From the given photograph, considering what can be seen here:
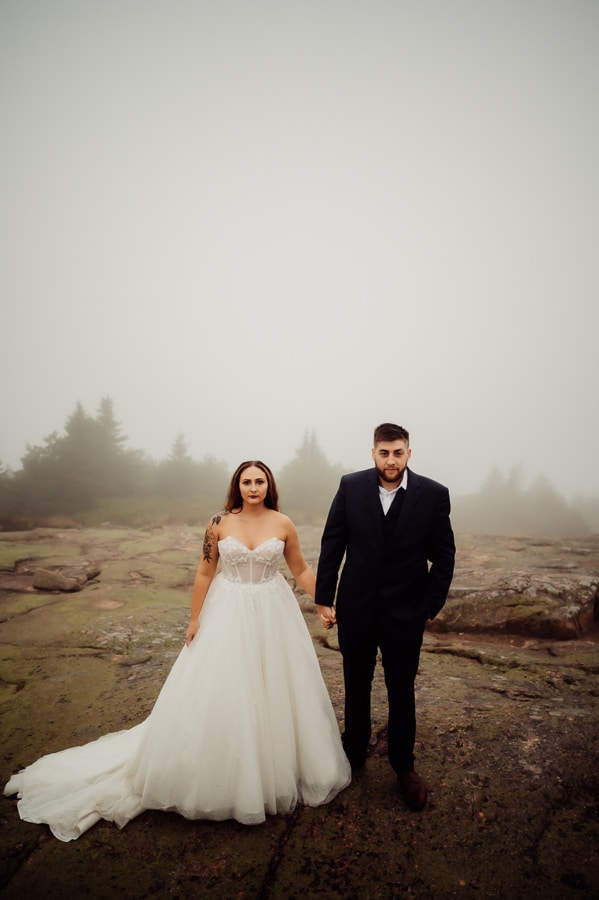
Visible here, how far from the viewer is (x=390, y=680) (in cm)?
321

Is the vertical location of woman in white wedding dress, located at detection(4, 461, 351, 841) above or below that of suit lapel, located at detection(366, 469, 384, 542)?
below

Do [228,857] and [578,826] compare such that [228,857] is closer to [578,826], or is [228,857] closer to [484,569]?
[578,826]

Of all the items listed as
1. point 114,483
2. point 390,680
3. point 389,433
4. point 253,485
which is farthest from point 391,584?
point 114,483

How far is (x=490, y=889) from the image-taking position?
232cm

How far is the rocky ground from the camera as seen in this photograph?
2.41m

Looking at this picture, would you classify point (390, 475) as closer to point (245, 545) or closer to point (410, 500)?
point (410, 500)

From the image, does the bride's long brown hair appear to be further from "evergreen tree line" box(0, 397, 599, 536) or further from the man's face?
"evergreen tree line" box(0, 397, 599, 536)

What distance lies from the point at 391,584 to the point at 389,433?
3.93ft

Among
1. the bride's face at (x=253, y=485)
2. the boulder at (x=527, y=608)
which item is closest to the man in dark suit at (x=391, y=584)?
the bride's face at (x=253, y=485)

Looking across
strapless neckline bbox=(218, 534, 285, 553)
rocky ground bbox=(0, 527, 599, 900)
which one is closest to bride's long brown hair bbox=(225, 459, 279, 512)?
strapless neckline bbox=(218, 534, 285, 553)

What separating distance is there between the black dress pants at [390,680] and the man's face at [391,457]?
1157 millimetres

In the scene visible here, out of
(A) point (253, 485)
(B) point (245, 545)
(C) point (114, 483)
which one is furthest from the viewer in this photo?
(C) point (114, 483)

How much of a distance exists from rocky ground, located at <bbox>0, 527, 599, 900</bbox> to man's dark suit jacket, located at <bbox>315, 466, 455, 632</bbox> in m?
1.30

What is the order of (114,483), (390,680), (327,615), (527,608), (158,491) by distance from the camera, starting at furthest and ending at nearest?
(158,491)
(114,483)
(527,608)
(327,615)
(390,680)
